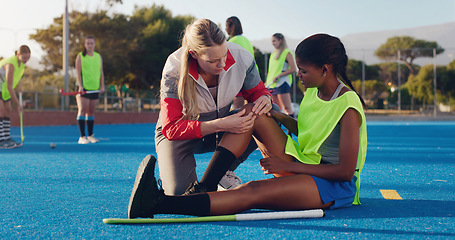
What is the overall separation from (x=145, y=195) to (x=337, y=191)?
96cm

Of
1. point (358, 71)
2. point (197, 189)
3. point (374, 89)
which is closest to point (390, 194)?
point (197, 189)

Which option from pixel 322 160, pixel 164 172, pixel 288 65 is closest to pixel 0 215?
pixel 164 172

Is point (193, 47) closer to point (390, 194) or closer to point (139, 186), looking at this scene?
point (139, 186)

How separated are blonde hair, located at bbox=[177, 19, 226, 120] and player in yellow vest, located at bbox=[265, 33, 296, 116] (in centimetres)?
505

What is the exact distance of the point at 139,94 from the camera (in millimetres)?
25891

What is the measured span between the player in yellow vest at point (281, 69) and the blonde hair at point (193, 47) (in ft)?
16.6

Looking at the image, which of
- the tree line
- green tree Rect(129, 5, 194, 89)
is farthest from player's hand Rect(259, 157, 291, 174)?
green tree Rect(129, 5, 194, 89)

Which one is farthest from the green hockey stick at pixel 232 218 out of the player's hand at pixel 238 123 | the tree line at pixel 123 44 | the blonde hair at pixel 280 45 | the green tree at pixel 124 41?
the green tree at pixel 124 41

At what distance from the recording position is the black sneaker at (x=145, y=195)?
2162mm

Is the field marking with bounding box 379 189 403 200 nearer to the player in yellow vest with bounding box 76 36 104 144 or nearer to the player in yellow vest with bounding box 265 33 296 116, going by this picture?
the player in yellow vest with bounding box 265 33 296 116

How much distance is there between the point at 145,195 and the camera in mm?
2176

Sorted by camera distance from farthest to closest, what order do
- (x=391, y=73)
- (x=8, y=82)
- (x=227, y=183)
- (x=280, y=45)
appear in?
(x=391, y=73) → (x=280, y=45) → (x=8, y=82) → (x=227, y=183)

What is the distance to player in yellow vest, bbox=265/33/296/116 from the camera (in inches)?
304

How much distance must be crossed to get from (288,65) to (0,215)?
5.96 m
